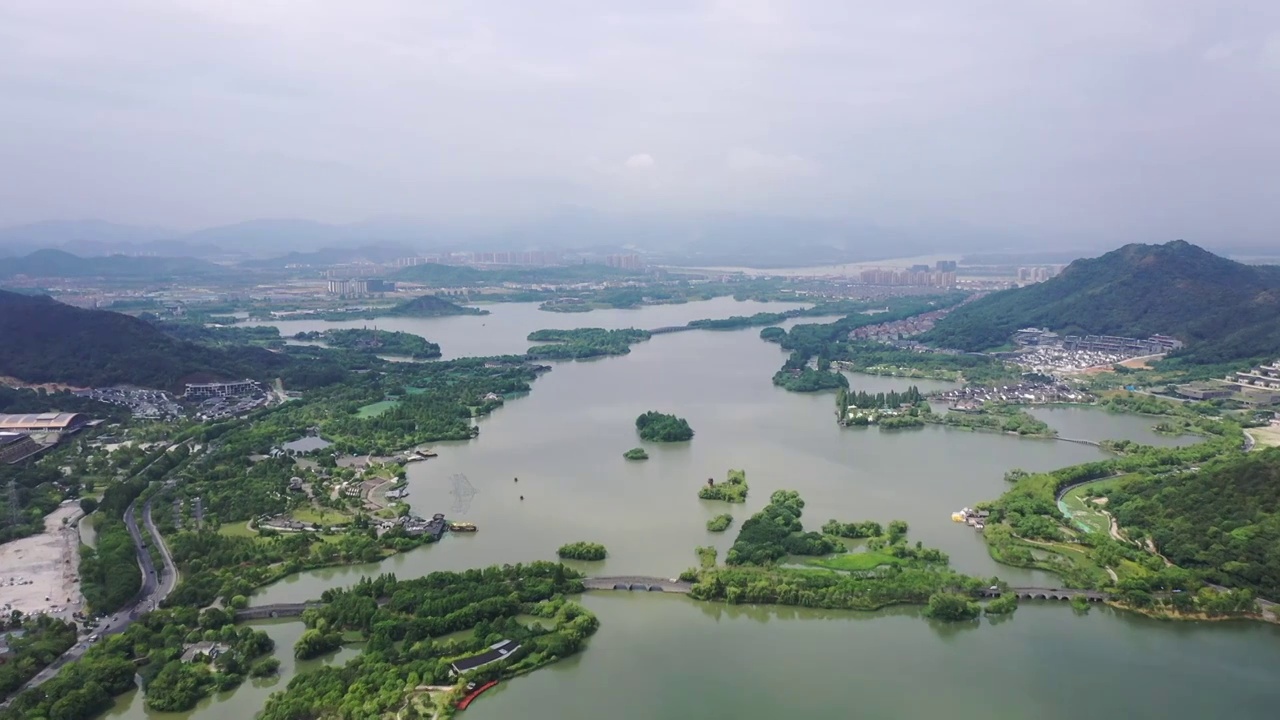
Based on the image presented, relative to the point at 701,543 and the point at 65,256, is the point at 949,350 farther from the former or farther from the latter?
the point at 65,256

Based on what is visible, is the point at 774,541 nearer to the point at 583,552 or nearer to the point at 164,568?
the point at 583,552

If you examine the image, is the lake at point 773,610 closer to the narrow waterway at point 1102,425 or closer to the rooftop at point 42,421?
the narrow waterway at point 1102,425

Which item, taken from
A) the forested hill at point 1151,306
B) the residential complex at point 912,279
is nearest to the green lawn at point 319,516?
the forested hill at point 1151,306

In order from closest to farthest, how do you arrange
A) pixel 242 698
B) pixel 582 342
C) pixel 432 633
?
pixel 242 698 → pixel 432 633 → pixel 582 342

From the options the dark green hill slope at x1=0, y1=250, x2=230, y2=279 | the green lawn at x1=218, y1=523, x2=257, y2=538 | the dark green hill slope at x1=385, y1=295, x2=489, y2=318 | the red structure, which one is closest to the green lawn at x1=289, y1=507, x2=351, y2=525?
the green lawn at x1=218, y1=523, x2=257, y2=538

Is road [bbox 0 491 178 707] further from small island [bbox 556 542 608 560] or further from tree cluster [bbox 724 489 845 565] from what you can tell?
tree cluster [bbox 724 489 845 565]

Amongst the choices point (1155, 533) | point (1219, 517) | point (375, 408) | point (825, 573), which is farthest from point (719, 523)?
point (375, 408)

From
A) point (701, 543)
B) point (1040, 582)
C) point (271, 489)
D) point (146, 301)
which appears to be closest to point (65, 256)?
point (146, 301)
